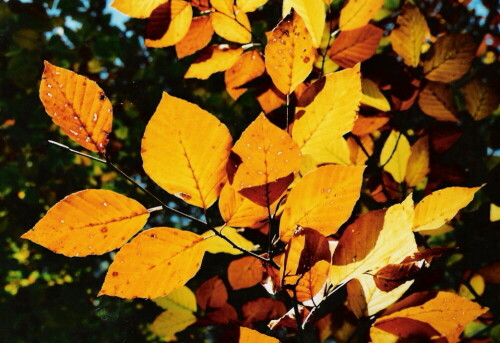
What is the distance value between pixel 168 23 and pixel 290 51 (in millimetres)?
270

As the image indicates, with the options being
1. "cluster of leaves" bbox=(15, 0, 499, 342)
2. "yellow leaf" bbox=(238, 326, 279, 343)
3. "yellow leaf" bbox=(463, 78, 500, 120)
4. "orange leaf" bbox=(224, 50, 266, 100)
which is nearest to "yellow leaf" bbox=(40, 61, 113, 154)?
"cluster of leaves" bbox=(15, 0, 499, 342)

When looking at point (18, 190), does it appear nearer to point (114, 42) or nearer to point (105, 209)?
point (114, 42)

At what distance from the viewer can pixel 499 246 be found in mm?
972

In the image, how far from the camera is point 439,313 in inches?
15.6

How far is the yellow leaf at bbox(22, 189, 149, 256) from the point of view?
31 centimetres

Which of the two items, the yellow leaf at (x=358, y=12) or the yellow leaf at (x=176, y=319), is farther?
the yellow leaf at (x=176, y=319)

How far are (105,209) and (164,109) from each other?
0.36ft

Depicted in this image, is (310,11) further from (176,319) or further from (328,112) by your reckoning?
(176,319)

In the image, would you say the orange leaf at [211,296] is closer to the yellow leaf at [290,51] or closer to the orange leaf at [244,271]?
the orange leaf at [244,271]

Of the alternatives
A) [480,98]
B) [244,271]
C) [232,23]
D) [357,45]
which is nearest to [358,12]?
[357,45]

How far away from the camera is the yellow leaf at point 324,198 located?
0.33m

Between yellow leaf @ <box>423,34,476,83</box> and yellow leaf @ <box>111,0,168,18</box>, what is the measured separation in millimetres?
502

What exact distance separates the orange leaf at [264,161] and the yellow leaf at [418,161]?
0.47 metres

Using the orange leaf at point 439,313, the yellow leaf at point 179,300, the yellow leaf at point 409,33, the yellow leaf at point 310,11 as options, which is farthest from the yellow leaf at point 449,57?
the yellow leaf at point 179,300
